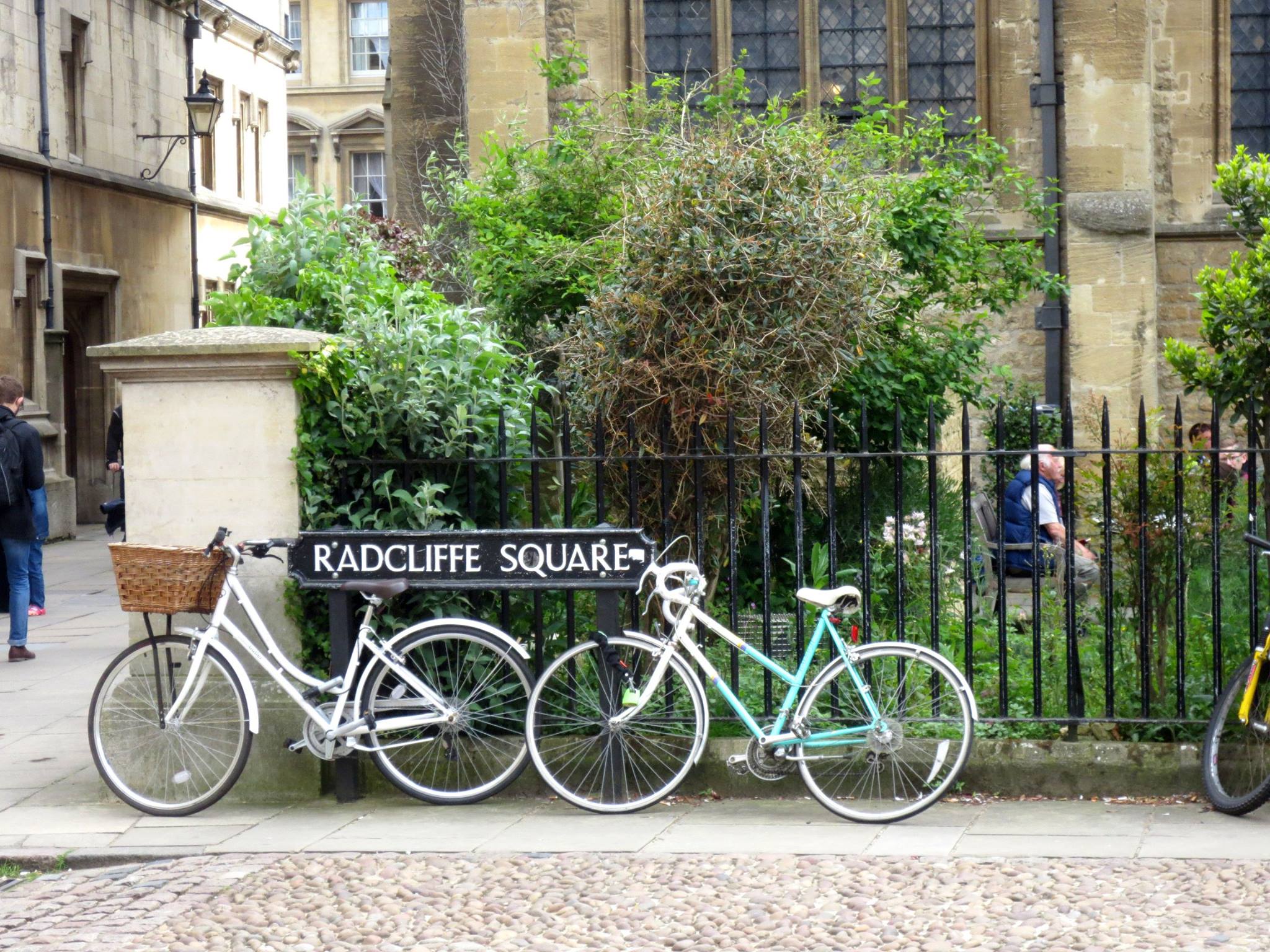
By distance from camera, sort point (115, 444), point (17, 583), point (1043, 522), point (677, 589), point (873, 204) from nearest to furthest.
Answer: point (677, 589)
point (873, 204)
point (1043, 522)
point (17, 583)
point (115, 444)

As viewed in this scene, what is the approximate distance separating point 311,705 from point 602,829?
3.99 feet

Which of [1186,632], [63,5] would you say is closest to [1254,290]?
[1186,632]

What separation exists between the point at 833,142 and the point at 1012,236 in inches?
68.3

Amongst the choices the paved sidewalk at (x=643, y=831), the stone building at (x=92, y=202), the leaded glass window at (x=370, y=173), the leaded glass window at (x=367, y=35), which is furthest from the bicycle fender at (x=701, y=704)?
the leaded glass window at (x=367, y=35)

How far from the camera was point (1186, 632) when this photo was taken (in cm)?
689

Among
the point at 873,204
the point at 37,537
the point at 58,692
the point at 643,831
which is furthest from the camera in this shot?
the point at 37,537

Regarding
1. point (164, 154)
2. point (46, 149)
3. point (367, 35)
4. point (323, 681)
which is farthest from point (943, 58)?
point (367, 35)

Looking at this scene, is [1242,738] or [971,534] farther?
[971,534]

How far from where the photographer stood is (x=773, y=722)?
6.44 m

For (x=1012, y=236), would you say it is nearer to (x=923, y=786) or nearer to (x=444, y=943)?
(x=923, y=786)

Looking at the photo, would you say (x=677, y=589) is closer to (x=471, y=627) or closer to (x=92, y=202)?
(x=471, y=627)

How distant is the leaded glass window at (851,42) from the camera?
56.7 feet

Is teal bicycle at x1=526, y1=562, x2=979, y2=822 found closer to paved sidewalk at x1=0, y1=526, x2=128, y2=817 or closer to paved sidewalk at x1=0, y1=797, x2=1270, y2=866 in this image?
paved sidewalk at x1=0, y1=797, x2=1270, y2=866

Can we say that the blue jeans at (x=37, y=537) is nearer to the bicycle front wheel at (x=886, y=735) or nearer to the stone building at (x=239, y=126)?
the bicycle front wheel at (x=886, y=735)
